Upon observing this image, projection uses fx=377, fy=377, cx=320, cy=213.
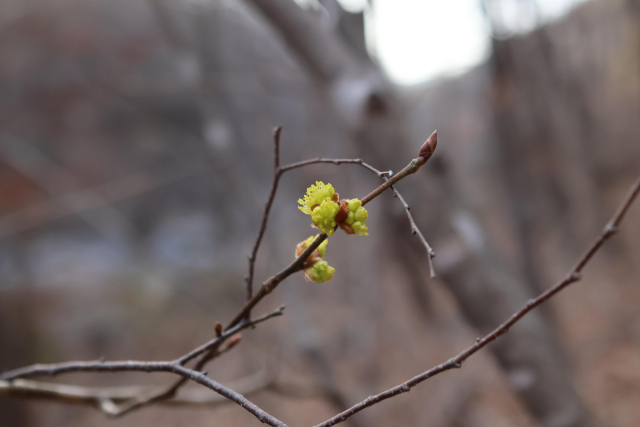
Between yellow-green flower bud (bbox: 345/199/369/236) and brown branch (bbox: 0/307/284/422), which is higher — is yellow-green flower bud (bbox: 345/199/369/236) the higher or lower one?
the lower one

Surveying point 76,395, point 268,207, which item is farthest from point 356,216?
point 76,395

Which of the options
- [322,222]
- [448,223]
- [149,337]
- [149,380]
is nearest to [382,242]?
[448,223]

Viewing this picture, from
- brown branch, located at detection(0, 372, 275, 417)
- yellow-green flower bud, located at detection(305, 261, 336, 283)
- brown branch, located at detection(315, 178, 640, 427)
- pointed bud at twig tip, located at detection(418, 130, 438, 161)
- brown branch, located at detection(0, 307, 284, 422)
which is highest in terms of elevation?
brown branch, located at detection(0, 372, 275, 417)

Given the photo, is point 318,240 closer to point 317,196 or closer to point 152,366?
point 317,196

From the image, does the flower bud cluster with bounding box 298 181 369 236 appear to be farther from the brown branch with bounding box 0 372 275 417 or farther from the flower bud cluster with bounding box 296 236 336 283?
the brown branch with bounding box 0 372 275 417

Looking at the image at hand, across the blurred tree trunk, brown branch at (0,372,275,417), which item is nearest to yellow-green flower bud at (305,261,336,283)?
brown branch at (0,372,275,417)

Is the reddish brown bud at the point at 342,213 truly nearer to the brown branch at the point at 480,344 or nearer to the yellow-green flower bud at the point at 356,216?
the yellow-green flower bud at the point at 356,216

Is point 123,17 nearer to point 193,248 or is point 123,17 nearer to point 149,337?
point 193,248

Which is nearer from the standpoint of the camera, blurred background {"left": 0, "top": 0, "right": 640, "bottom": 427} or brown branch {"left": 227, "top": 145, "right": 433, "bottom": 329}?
brown branch {"left": 227, "top": 145, "right": 433, "bottom": 329}
